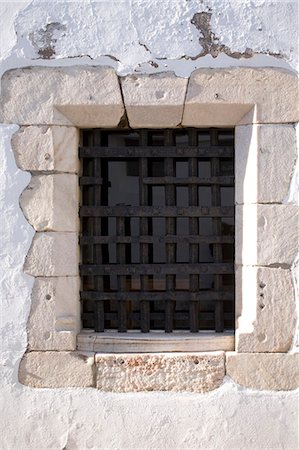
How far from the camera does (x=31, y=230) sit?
3.02m

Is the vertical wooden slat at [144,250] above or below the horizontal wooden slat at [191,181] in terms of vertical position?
below

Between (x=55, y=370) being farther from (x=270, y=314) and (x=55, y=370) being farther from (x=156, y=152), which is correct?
(x=156, y=152)

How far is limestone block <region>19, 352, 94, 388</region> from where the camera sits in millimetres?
3014

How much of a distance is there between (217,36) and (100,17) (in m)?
0.63

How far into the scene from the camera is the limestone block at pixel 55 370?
3014mm

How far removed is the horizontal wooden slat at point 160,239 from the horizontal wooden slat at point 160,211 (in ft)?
0.41

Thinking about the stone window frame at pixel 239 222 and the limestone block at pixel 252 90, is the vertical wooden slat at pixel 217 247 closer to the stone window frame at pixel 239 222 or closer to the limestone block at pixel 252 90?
the stone window frame at pixel 239 222

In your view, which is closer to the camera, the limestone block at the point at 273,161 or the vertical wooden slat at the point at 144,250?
the limestone block at the point at 273,161

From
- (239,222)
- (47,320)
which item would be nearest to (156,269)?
(239,222)

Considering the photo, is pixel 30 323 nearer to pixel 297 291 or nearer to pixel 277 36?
pixel 297 291

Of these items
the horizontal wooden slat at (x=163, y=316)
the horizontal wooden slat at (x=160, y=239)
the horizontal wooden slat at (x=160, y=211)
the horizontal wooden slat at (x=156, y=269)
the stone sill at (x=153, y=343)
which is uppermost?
the horizontal wooden slat at (x=160, y=211)

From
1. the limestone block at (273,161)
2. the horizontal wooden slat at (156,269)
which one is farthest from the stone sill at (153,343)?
the limestone block at (273,161)

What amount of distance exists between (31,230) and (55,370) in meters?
0.77

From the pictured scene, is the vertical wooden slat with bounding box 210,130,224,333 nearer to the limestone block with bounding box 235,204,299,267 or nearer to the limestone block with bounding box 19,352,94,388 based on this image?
the limestone block with bounding box 235,204,299,267
